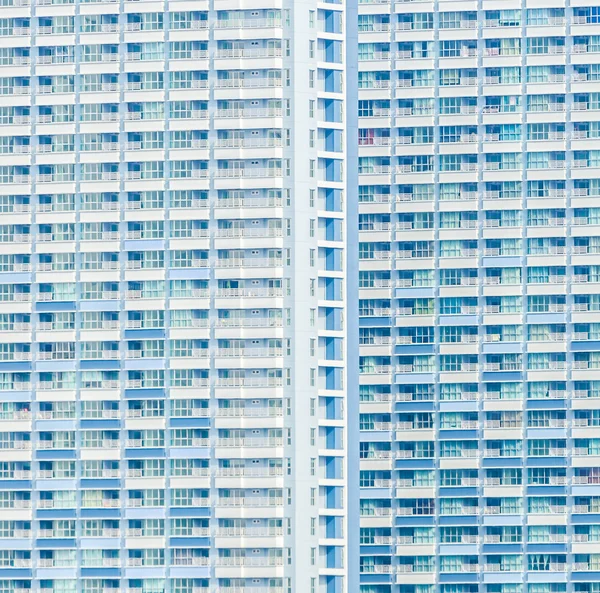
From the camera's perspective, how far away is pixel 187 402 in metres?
134

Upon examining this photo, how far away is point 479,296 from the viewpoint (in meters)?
150

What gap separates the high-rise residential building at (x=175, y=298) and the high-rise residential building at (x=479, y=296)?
18637 millimetres

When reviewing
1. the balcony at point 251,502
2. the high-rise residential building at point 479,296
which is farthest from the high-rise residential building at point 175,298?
the high-rise residential building at point 479,296

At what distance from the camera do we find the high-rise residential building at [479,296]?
14762 centimetres

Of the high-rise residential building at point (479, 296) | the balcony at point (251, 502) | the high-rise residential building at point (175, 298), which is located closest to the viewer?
the balcony at point (251, 502)

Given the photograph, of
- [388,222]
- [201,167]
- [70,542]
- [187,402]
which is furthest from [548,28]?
[70,542]

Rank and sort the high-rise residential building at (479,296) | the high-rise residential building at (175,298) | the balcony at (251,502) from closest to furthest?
the balcony at (251,502) < the high-rise residential building at (175,298) < the high-rise residential building at (479,296)

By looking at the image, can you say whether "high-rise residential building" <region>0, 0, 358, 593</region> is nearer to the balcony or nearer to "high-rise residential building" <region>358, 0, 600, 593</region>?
the balcony

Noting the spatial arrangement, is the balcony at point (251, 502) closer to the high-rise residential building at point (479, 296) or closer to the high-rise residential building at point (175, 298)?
the high-rise residential building at point (175, 298)

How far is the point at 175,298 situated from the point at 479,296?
→ 26.3m

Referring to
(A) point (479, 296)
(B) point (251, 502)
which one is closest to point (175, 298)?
(B) point (251, 502)

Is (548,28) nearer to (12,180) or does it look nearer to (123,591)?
(12,180)

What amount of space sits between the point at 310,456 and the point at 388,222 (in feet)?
88.0

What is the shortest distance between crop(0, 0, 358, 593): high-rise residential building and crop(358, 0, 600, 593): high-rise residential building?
18.6 m
